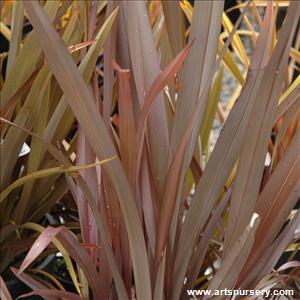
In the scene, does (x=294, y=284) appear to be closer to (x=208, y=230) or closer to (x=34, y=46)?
(x=208, y=230)

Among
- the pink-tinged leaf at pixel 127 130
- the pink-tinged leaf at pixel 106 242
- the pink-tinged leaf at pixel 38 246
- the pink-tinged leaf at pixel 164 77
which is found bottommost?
the pink-tinged leaf at pixel 106 242

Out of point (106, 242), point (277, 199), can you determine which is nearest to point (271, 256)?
point (277, 199)

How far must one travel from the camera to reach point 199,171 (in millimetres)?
854

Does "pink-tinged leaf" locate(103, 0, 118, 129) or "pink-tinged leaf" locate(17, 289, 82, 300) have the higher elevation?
"pink-tinged leaf" locate(103, 0, 118, 129)

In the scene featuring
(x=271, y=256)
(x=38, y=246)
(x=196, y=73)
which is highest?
(x=196, y=73)

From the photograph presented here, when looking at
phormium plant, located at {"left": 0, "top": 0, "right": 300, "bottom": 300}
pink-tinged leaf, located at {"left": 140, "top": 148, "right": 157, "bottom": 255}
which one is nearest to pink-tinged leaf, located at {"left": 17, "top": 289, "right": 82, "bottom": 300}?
phormium plant, located at {"left": 0, "top": 0, "right": 300, "bottom": 300}

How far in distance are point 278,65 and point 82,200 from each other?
29cm

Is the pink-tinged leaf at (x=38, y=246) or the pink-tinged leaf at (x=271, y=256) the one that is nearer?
the pink-tinged leaf at (x=38, y=246)

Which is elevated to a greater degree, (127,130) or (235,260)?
(127,130)

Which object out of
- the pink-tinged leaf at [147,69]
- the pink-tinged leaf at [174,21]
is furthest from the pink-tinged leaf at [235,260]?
the pink-tinged leaf at [174,21]

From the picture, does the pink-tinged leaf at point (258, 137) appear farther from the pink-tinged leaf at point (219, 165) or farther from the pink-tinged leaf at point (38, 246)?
the pink-tinged leaf at point (38, 246)

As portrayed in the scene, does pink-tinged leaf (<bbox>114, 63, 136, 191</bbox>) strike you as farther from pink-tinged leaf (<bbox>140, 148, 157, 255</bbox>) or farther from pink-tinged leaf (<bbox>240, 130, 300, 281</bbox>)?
pink-tinged leaf (<bbox>240, 130, 300, 281</bbox>)

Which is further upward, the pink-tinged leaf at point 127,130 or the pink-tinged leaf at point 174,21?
the pink-tinged leaf at point 174,21

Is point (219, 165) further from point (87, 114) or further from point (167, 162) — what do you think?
point (87, 114)
